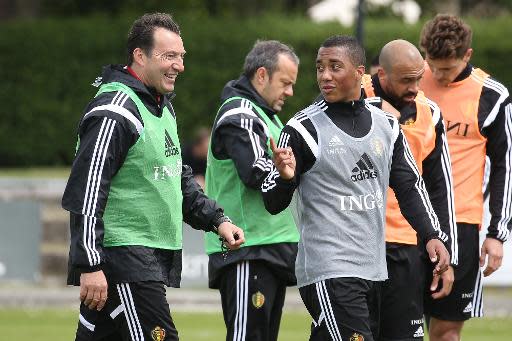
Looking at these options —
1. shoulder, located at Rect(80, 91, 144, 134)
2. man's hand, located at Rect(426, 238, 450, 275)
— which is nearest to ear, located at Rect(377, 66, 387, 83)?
man's hand, located at Rect(426, 238, 450, 275)

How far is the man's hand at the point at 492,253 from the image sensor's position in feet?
30.0

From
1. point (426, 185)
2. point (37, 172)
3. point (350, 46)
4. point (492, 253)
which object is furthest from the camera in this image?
point (37, 172)

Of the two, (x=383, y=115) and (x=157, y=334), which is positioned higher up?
(x=383, y=115)

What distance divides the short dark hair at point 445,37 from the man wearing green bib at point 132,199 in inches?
81.4

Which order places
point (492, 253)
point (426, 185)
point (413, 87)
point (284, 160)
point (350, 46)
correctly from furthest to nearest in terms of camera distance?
1. point (492, 253)
2. point (426, 185)
3. point (413, 87)
4. point (350, 46)
5. point (284, 160)

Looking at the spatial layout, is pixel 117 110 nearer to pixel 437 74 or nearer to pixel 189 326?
pixel 437 74

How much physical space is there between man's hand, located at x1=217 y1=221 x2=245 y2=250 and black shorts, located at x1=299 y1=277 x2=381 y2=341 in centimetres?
46

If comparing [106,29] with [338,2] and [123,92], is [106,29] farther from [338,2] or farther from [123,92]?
[123,92]

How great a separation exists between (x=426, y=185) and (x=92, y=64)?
16.4m

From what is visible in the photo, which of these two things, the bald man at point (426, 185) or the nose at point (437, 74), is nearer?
the bald man at point (426, 185)

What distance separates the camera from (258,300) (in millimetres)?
8469

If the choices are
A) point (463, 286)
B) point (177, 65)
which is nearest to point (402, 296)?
point (463, 286)

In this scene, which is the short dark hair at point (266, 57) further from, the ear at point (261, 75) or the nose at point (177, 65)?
the nose at point (177, 65)

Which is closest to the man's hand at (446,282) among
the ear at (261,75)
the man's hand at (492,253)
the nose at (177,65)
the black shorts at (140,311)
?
the man's hand at (492,253)
